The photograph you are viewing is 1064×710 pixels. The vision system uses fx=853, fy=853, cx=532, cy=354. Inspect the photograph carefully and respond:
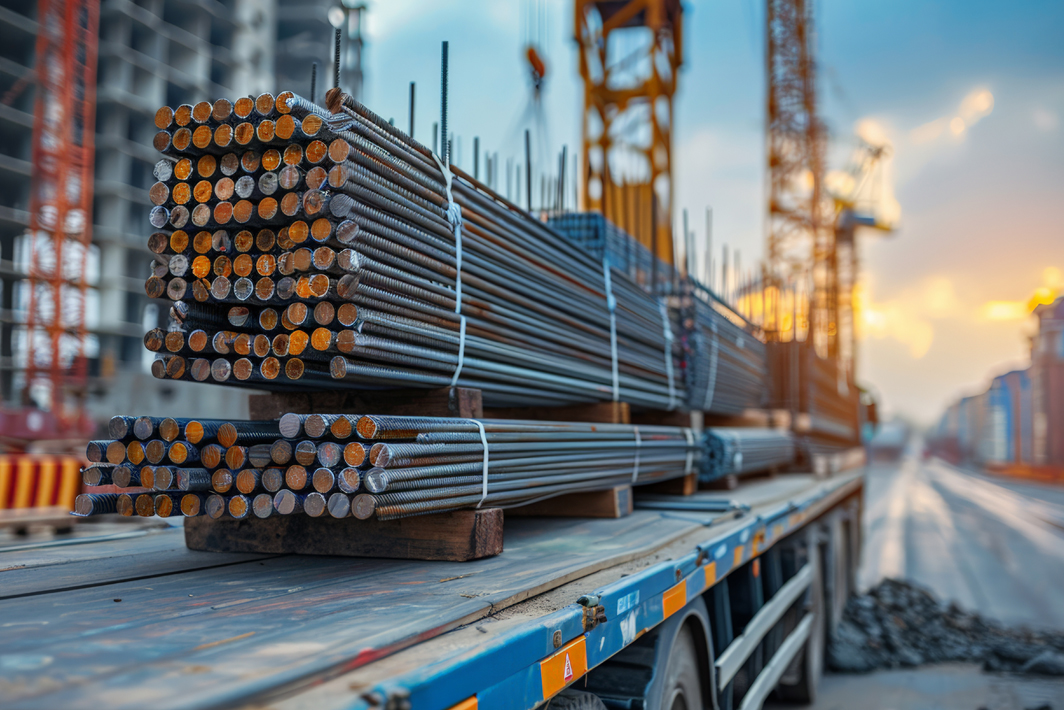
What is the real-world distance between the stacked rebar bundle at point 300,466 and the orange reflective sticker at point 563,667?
647mm

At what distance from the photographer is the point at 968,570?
495 inches

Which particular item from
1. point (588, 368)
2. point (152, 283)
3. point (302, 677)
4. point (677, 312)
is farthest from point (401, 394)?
point (677, 312)

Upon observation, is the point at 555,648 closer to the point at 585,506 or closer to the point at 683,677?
the point at 683,677

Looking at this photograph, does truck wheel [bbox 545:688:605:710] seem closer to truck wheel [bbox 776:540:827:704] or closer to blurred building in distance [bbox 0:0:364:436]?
truck wheel [bbox 776:540:827:704]

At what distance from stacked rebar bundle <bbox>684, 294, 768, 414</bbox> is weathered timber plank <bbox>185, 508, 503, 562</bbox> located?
115 inches

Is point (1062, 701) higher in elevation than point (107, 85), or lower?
lower

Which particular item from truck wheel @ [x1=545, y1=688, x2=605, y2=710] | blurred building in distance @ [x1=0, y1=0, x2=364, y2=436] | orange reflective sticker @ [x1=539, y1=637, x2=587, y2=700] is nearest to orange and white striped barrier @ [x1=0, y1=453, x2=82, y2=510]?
truck wheel @ [x1=545, y1=688, x2=605, y2=710]

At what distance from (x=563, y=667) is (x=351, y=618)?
0.53m

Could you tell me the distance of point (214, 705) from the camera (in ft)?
4.13

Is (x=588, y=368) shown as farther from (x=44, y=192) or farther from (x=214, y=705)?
(x=44, y=192)

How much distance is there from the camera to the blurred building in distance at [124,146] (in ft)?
114

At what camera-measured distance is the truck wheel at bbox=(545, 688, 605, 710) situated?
2250 mm

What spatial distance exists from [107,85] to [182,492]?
4384 centimetres

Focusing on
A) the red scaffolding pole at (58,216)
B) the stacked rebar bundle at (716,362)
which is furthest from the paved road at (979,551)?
the red scaffolding pole at (58,216)
